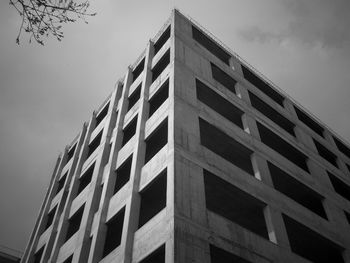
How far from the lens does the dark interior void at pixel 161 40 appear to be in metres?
25.2

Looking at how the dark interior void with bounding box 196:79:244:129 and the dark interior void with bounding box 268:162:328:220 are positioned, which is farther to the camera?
the dark interior void with bounding box 196:79:244:129

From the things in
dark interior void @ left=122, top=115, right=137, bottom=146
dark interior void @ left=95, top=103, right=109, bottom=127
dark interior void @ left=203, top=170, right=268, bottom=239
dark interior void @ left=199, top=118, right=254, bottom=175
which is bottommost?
dark interior void @ left=203, top=170, right=268, bottom=239

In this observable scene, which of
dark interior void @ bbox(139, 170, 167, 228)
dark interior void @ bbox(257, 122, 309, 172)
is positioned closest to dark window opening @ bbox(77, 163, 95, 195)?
dark interior void @ bbox(139, 170, 167, 228)

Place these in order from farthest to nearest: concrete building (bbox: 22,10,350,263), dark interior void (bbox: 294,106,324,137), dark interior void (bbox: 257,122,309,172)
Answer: dark interior void (bbox: 294,106,324,137)
dark interior void (bbox: 257,122,309,172)
concrete building (bbox: 22,10,350,263)

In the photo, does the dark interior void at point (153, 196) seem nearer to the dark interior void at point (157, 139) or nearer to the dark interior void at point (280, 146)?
the dark interior void at point (157, 139)

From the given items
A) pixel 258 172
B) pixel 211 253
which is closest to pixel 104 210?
pixel 211 253

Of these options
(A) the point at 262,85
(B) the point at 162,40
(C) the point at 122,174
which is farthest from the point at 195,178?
(A) the point at 262,85

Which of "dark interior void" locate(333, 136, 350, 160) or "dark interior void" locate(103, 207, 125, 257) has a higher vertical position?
"dark interior void" locate(333, 136, 350, 160)

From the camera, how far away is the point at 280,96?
30.0 m

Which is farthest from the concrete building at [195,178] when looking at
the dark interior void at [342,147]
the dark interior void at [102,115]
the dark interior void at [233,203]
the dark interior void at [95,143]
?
the dark interior void at [342,147]

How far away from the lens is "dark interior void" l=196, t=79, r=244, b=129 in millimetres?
20797

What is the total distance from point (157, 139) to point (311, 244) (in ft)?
37.0

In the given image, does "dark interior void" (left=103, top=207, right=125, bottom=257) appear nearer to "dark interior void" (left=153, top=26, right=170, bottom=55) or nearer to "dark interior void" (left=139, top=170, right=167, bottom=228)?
"dark interior void" (left=139, top=170, right=167, bottom=228)

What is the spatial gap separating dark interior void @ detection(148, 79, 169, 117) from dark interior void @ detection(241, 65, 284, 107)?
388 inches
